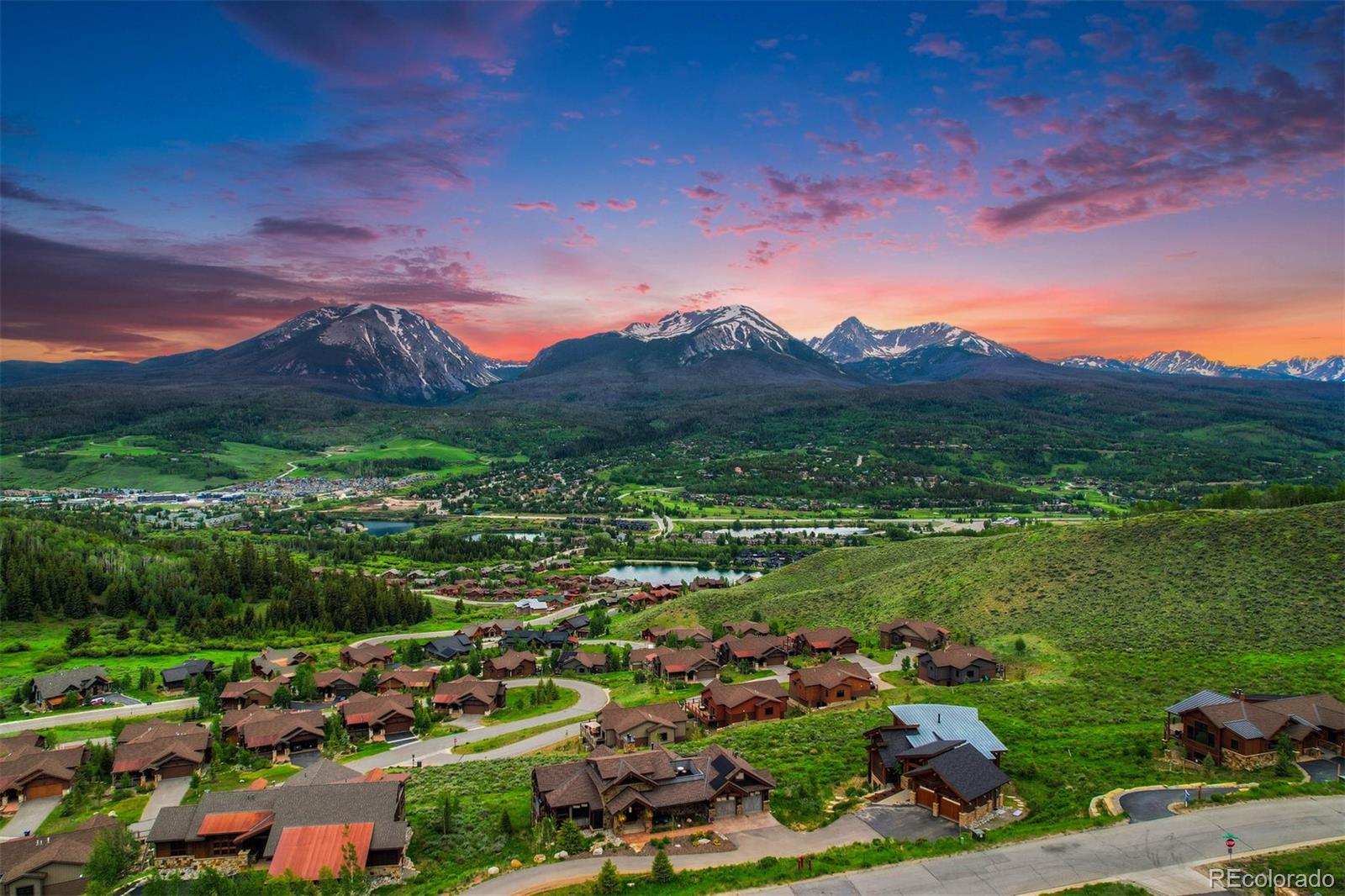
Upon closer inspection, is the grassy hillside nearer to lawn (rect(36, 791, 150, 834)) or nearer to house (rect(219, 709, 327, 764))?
house (rect(219, 709, 327, 764))

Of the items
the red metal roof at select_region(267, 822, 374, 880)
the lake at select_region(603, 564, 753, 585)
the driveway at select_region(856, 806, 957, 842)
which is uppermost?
the driveway at select_region(856, 806, 957, 842)

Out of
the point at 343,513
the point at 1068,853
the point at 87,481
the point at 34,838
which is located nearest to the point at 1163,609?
the point at 1068,853

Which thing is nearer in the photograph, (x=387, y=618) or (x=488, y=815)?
(x=488, y=815)

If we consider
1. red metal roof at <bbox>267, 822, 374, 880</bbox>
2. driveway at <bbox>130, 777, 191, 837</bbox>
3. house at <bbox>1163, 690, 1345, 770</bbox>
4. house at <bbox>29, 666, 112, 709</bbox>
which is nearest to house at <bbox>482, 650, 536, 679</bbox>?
driveway at <bbox>130, 777, 191, 837</bbox>

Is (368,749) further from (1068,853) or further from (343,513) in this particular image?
(343,513)

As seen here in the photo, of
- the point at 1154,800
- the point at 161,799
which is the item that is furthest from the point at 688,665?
the point at 1154,800

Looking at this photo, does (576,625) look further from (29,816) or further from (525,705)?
(29,816)

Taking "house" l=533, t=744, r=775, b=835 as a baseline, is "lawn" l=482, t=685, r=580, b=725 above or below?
below
